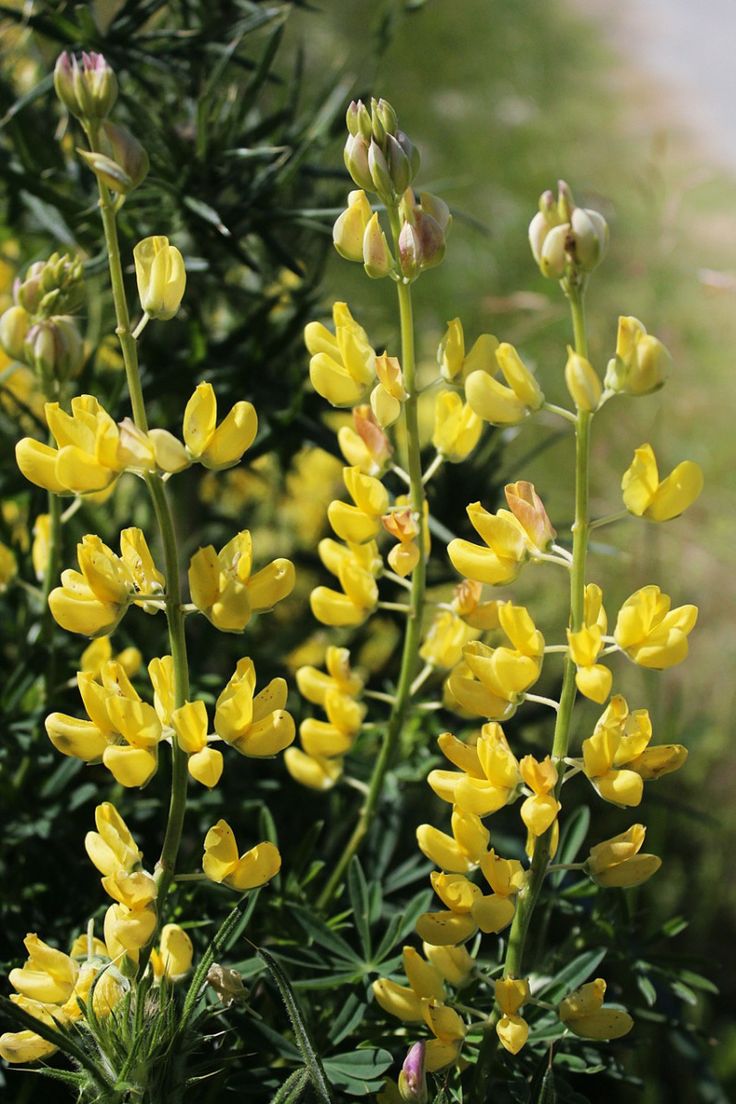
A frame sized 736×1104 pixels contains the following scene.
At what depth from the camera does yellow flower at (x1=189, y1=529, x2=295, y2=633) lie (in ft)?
1.48

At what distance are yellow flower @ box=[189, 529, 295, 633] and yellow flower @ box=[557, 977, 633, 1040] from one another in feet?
0.69

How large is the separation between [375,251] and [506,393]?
95 millimetres

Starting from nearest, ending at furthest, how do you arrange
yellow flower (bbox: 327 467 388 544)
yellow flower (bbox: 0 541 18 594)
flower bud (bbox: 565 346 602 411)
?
flower bud (bbox: 565 346 602 411)
yellow flower (bbox: 327 467 388 544)
yellow flower (bbox: 0 541 18 594)

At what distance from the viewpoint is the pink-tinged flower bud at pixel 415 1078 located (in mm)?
459

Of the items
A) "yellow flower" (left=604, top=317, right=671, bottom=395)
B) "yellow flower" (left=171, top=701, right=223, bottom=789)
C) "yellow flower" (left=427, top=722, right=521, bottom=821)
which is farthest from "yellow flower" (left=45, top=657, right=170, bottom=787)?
"yellow flower" (left=604, top=317, right=671, bottom=395)

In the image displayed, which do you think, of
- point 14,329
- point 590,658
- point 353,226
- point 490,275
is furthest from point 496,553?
point 490,275

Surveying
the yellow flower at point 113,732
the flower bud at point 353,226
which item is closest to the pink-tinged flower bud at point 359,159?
the flower bud at point 353,226

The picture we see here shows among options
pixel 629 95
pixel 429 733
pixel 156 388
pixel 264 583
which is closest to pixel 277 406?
pixel 156 388

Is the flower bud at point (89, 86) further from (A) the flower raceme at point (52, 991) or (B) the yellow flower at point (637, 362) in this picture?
(A) the flower raceme at point (52, 991)

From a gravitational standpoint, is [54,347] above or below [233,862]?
above

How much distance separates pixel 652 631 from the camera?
17.9 inches

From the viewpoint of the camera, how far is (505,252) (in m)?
2.51

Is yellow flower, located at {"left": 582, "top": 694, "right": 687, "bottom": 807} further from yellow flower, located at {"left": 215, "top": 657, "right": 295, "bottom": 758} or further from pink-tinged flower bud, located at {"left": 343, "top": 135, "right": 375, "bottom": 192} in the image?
pink-tinged flower bud, located at {"left": 343, "top": 135, "right": 375, "bottom": 192}

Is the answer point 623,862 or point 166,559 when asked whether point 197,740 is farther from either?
point 623,862
